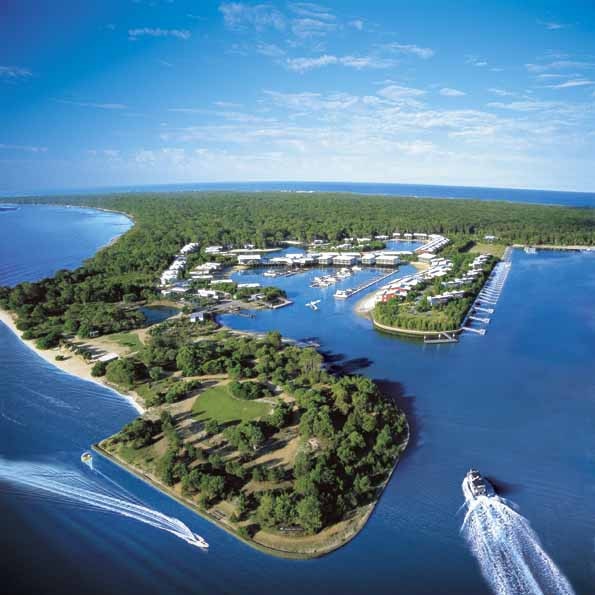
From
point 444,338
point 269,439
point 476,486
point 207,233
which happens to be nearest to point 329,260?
point 207,233

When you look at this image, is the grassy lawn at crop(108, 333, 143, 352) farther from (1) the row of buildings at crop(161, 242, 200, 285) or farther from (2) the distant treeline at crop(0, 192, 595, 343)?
(1) the row of buildings at crop(161, 242, 200, 285)

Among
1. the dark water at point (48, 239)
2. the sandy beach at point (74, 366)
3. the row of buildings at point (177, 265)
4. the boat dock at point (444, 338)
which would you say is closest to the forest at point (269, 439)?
the sandy beach at point (74, 366)

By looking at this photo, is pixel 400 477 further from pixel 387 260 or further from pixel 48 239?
pixel 48 239

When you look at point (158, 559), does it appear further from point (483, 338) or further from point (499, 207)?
point (499, 207)

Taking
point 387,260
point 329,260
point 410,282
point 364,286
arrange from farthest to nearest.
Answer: point 329,260, point 387,260, point 364,286, point 410,282

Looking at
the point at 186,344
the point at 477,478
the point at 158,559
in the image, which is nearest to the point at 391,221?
the point at 186,344

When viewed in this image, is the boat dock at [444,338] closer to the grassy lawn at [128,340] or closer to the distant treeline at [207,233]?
the grassy lawn at [128,340]

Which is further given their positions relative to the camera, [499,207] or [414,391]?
[499,207]
